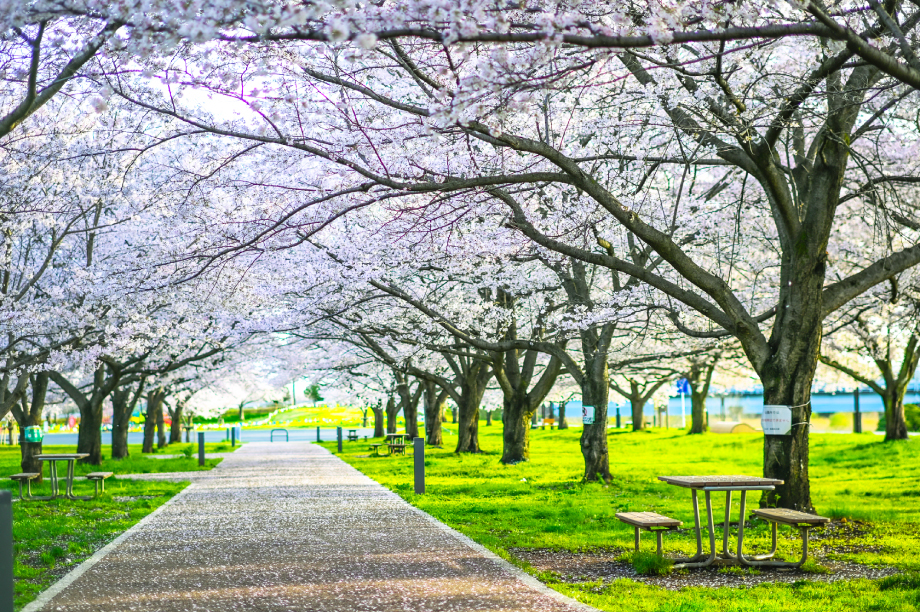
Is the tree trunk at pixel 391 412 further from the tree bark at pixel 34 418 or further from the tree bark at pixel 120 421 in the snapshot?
the tree bark at pixel 34 418

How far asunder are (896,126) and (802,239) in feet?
20.6

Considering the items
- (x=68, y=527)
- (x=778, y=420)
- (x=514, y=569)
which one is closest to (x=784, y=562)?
(x=514, y=569)

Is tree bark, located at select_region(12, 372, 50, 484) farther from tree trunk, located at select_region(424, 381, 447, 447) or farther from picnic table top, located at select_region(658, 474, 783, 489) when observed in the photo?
picnic table top, located at select_region(658, 474, 783, 489)

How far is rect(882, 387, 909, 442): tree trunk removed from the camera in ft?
81.6

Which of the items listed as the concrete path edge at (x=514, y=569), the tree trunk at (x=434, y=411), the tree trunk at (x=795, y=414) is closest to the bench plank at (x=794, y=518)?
the concrete path edge at (x=514, y=569)

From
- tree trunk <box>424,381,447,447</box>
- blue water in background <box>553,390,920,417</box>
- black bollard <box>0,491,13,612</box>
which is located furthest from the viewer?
blue water in background <box>553,390,920,417</box>

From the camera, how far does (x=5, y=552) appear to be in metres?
4.56

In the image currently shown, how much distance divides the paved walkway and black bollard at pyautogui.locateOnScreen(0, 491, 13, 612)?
1.73 meters

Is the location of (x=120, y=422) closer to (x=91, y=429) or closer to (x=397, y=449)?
(x=91, y=429)

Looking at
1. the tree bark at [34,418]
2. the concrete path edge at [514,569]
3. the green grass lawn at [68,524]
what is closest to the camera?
the concrete path edge at [514,569]

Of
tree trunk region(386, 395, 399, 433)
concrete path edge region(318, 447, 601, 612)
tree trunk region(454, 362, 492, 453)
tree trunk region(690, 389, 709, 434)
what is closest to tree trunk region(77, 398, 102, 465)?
tree trunk region(454, 362, 492, 453)

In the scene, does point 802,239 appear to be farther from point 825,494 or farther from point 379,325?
point 379,325

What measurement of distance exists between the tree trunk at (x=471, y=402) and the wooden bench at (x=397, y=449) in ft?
6.76

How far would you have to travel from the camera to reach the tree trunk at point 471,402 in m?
27.1
